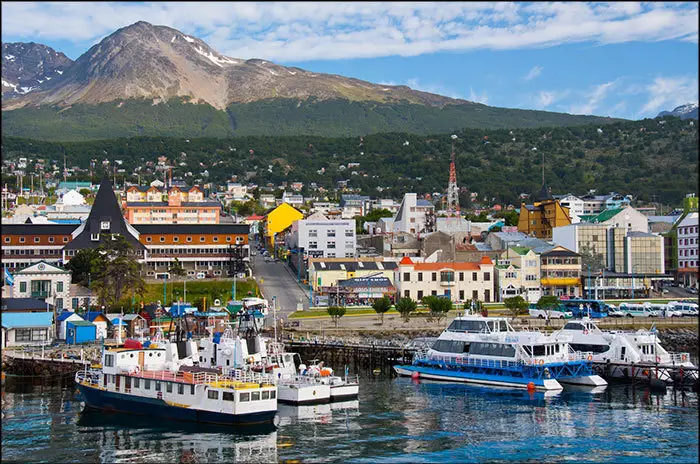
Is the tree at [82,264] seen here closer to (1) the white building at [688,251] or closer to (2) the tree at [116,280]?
(2) the tree at [116,280]

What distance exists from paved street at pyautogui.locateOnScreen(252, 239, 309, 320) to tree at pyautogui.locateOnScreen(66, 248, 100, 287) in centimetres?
1945

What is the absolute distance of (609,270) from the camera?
9988 centimetres

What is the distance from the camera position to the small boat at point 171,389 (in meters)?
40.1

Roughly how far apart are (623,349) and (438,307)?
22805 millimetres

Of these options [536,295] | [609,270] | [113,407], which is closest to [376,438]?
[113,407]

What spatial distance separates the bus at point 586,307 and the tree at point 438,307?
14150mm

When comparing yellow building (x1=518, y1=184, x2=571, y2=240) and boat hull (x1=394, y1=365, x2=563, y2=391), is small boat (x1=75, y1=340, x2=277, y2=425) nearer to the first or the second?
boat hull (x1=394, y1=365, x2=563, y2=391)

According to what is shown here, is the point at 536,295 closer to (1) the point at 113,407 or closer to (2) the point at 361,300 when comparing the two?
(2) the point at 361,300

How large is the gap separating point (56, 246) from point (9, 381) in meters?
43.7

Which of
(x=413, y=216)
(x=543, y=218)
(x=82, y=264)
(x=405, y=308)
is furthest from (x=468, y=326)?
(x=543, y=218)

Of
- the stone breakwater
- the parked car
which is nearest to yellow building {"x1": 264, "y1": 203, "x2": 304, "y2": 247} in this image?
the parked car

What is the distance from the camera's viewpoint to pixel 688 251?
101438 millimetres

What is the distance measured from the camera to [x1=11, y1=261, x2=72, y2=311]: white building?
3100 inches

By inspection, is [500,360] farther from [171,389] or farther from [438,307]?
[171,389]
